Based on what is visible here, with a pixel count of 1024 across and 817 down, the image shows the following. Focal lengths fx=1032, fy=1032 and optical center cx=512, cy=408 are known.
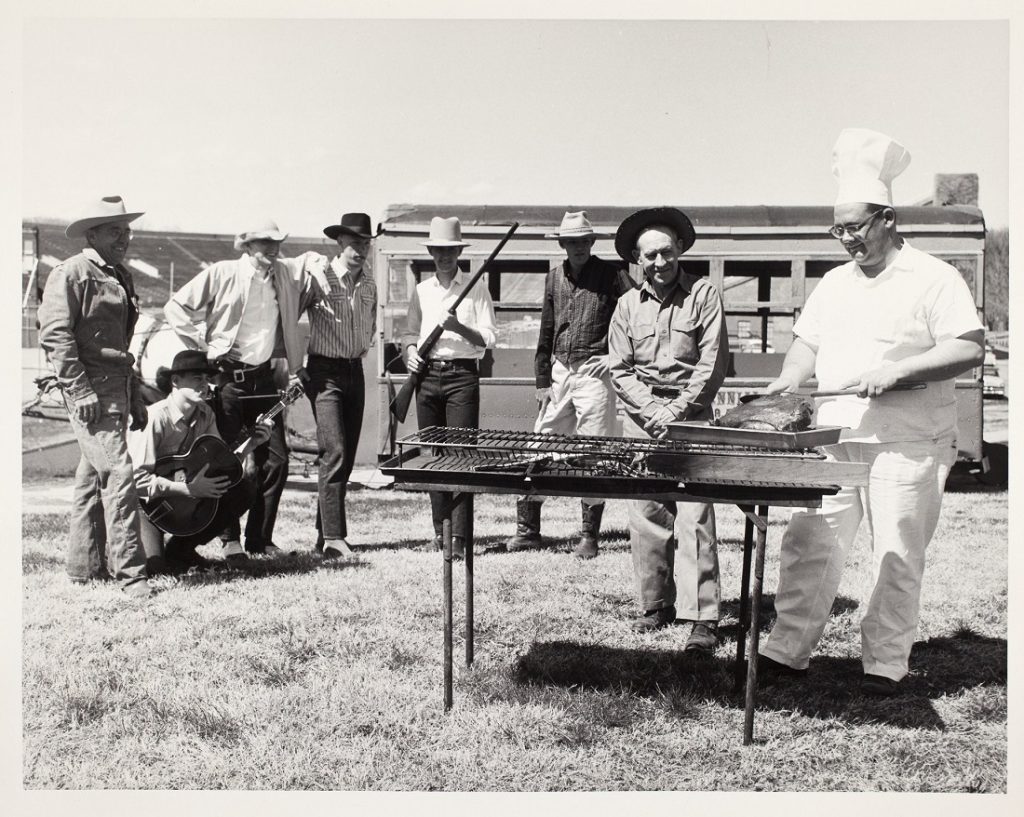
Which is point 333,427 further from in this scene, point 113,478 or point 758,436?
point 758,436

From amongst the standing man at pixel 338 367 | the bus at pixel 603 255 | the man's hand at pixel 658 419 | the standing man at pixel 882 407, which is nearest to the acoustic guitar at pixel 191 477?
the standing man at pixel 338 367

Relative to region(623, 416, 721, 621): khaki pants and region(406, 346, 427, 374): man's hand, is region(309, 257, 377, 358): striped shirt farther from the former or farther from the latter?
region(623, 416, 721, 621): khaki pants

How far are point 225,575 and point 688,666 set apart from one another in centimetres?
266

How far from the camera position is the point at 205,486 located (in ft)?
18.2

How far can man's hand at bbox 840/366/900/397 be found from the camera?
145 inches

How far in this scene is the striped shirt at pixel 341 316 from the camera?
6203 millimetres

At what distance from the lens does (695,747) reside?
139 inches

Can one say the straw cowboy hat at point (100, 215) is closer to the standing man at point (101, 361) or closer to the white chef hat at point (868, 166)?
the standing man at point (101, 361)

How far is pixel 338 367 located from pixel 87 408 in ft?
5.28

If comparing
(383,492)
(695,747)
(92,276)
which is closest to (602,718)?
(695,747)

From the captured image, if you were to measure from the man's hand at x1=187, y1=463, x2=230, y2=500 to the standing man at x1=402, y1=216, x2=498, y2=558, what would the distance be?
1246mm

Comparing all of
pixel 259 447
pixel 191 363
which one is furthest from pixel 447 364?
pixel 191 363

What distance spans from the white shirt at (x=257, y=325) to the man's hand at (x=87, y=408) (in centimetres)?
113

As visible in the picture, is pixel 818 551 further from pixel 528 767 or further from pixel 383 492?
pixel 383 492
